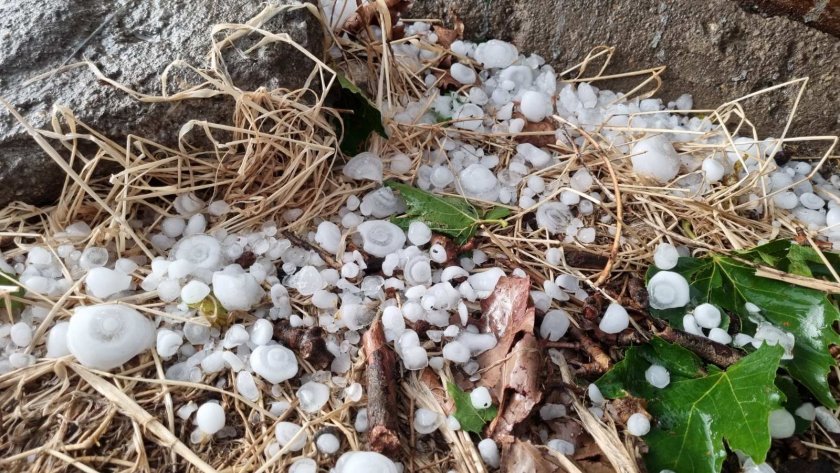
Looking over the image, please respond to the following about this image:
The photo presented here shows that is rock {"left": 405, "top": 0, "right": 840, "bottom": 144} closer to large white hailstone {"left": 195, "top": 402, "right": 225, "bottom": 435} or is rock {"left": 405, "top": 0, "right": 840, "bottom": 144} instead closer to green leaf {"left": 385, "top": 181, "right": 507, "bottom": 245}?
green leaf {"left": 385, "top": 181, "right": 507, "bottom": 245}

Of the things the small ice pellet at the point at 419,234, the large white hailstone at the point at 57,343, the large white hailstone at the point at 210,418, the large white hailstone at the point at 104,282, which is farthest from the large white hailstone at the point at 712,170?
the large white hailstone at the point at 57,343

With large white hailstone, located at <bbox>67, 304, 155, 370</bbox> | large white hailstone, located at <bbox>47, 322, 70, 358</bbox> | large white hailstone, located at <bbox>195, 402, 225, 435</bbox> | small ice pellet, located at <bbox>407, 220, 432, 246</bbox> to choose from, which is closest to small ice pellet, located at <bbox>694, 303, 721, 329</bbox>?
small ice pellet, located at <bbox>407, 220, 432, 246</bbox>

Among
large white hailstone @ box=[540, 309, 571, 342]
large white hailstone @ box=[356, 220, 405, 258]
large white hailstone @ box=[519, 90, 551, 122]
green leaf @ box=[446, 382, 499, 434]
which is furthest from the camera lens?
large white hailstone @ box=[519, 90, 551, 122]

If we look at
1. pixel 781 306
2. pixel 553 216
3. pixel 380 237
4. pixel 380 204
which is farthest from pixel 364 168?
pixel 781 306

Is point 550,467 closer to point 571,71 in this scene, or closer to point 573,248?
point 573,248

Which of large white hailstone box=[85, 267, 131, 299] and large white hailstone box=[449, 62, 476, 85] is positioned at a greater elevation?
large white hailstone box=[449, 62, 476, 85]

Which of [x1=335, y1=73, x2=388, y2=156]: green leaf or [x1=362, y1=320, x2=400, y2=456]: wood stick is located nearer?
[x1=362, y1=320, x2=400, y2=456]: wood stick

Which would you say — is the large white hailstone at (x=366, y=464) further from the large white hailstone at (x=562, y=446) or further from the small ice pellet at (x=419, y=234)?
the small ice pellet at (x=419, y=234)
